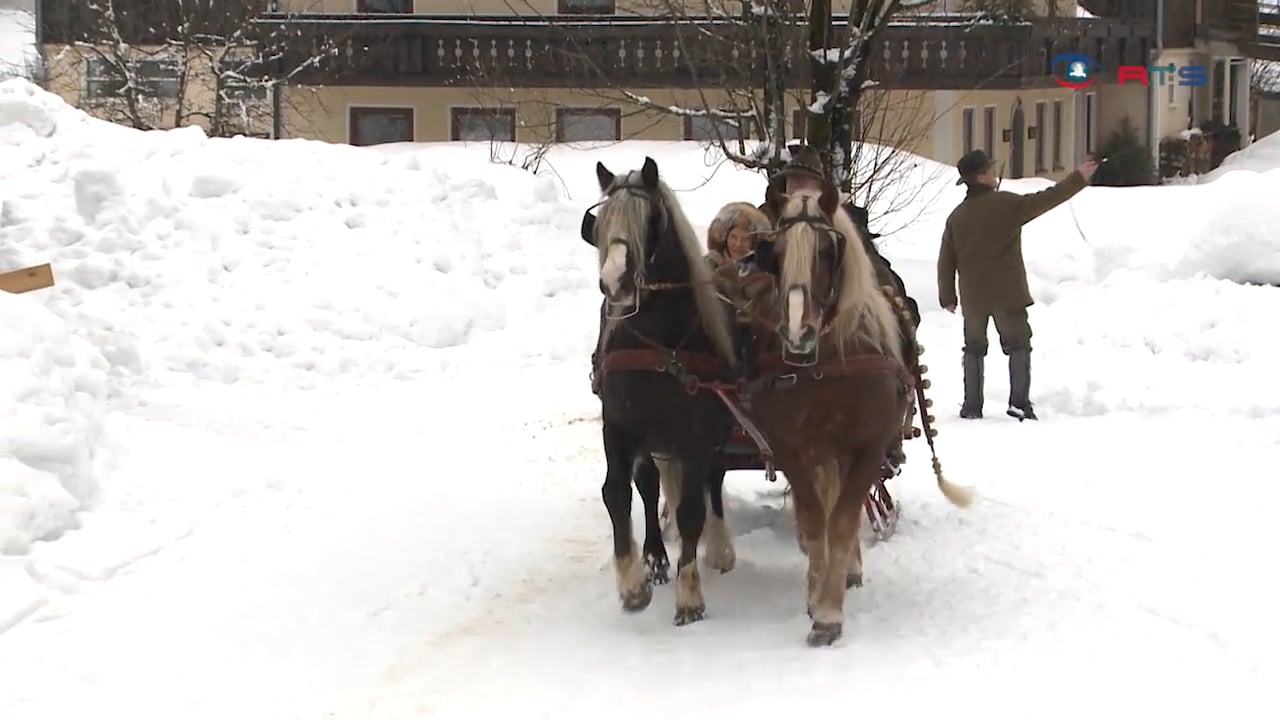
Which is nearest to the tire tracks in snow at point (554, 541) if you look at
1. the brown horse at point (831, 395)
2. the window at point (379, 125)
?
the brown horse at point (831, 395)

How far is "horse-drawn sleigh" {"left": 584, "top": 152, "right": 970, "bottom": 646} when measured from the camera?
601 centimetres

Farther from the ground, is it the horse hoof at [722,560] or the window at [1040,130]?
the window at [1040,130]

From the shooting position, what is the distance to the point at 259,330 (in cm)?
1337

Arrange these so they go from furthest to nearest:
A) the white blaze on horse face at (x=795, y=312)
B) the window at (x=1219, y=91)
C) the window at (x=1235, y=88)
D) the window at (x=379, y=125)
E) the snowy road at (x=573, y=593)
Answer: the window at (x=1235, y=88) → the window at (x=1219, y=91) → the window at (x=379, y=125) → the white blaze on horse face at (x=795, y=312) → the snowy road at (x=573, y=593)

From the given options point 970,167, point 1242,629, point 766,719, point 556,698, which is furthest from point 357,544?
point 970,167

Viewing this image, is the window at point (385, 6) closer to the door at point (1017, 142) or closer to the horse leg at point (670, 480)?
the door at point (1017, 142)

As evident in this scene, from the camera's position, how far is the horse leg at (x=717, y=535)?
24.3ft

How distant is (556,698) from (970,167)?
656 cm

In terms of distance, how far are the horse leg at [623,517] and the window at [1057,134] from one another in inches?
1123

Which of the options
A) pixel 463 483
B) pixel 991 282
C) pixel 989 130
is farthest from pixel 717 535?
pixel 989 130

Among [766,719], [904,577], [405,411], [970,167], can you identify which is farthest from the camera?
[405,411]

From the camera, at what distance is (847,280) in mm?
6070

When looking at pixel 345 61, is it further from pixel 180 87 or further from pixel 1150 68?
pixel 1150 68

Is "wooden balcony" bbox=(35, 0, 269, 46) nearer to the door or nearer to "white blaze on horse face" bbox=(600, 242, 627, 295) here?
the door
